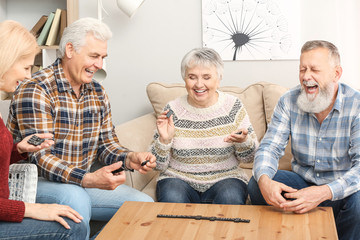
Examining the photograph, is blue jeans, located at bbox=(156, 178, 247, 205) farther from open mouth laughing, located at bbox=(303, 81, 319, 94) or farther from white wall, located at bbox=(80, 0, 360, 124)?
white wall, located at bbox=(80, 0, 360, 124)

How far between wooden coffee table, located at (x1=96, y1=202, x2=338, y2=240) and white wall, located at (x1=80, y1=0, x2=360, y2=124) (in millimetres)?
1556

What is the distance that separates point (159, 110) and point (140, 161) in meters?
0.82

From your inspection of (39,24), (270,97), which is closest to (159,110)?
(270,97)

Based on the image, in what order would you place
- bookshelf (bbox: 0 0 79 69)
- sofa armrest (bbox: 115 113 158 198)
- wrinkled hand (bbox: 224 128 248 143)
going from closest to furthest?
wrinkled hand (bbox: 224 128 248 143)
sofa armrest (bbox: 115 113 158 198)
bookshelf (bbox: 0 0 79 69)

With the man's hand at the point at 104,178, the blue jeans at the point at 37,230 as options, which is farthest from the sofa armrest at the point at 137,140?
the blue jeans at the point at 37,230

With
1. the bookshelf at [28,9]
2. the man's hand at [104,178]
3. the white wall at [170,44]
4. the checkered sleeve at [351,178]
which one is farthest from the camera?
the bookshelf at [28,9]

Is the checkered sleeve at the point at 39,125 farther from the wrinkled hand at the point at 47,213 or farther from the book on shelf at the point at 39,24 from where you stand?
the book on shelf at the point at 39,24

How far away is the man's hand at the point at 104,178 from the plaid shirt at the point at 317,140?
574 millimetres

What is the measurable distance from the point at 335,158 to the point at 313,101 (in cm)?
26

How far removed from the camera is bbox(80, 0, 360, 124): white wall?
313cm

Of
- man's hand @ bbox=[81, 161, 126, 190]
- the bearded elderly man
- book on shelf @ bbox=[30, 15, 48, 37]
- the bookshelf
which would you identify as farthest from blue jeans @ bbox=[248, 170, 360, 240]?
the bookshelf

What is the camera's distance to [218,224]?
5.62 feet

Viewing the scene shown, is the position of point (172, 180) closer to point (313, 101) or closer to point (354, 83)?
point (313, 101)

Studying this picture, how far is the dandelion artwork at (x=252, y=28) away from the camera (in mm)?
3195
